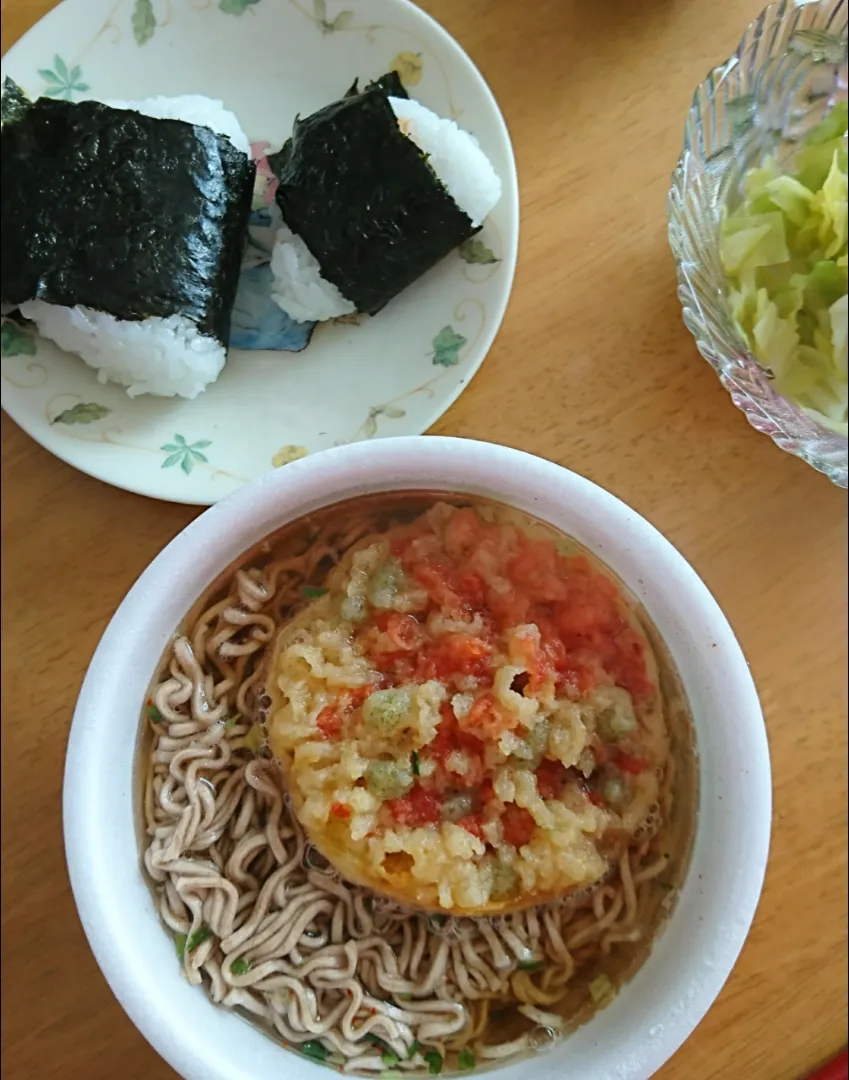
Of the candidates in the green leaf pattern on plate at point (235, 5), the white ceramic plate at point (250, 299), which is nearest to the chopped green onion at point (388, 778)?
the white ceramic plate at point (250, 299)

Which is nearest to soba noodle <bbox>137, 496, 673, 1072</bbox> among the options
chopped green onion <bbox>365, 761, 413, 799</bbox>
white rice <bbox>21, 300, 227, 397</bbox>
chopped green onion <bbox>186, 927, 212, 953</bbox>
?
chopped green onion <bbox>186, 927, 212, 953</bbox>

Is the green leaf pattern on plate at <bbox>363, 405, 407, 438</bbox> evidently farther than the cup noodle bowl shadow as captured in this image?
Yes

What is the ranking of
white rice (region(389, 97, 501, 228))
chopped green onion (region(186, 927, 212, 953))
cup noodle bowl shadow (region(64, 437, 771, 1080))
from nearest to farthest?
1. cup noodle bowl shadow (region(64, 437, 771, 1080))
2. chopped green onion (region(186, 927, 212, 953))
3. white rice (region(389, 97, 501, 228))

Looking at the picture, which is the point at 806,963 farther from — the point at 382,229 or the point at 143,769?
the point at 382,229

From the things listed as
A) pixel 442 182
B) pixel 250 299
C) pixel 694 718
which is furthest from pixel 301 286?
pixel 694 718

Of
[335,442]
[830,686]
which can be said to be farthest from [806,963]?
[335,442]

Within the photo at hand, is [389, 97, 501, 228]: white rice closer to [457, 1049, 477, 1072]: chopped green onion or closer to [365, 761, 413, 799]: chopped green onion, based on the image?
[365, 761, 413, 799]: chopped green onion
